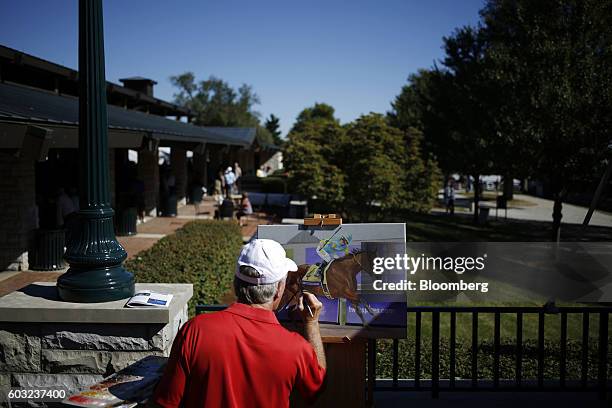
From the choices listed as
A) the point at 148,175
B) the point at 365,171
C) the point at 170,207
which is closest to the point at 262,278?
the point at 365,171

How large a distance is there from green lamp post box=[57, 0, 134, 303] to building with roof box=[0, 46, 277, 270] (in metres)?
4.06

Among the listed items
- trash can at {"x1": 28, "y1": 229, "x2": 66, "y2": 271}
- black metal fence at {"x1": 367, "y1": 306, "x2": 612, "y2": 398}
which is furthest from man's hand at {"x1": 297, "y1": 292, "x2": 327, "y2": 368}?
trash can at {"x1": 28, "y1": 229, "x2": 66, "y2": 271}

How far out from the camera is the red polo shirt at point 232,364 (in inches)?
92.8

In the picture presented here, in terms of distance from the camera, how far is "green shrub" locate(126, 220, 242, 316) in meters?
6.64

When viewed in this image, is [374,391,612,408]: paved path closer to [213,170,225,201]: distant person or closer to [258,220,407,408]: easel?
[258,220,407,408]: easel

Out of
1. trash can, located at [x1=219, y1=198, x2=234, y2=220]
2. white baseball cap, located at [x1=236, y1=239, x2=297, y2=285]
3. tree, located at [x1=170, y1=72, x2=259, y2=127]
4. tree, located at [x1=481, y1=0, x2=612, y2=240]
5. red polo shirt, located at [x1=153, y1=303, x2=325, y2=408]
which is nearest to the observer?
red polo shirt, located at [x1=153, y1=303, x2=325, y2=408]

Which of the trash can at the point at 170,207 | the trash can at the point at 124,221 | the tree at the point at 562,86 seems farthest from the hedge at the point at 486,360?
the trash can at the point at 170,207

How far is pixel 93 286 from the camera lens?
12.1ft

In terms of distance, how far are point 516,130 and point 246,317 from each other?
1267 cm

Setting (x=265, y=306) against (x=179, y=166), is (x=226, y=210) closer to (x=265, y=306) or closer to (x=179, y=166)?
(x=179, y=166)

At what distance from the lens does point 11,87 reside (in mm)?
13781

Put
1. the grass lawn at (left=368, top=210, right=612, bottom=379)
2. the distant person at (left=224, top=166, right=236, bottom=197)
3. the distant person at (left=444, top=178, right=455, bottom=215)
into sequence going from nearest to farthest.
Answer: the grass lawn at (left=368, top=210, right=612, bottom=379) < the distant person at (left=224, top=166, right=236, bottom=197) < the distant person at (left=444, top=178, right=455, bottom=215)

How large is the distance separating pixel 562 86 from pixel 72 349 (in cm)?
1193

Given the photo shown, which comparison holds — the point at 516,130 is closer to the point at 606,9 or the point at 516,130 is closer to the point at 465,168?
the point at 606,9
